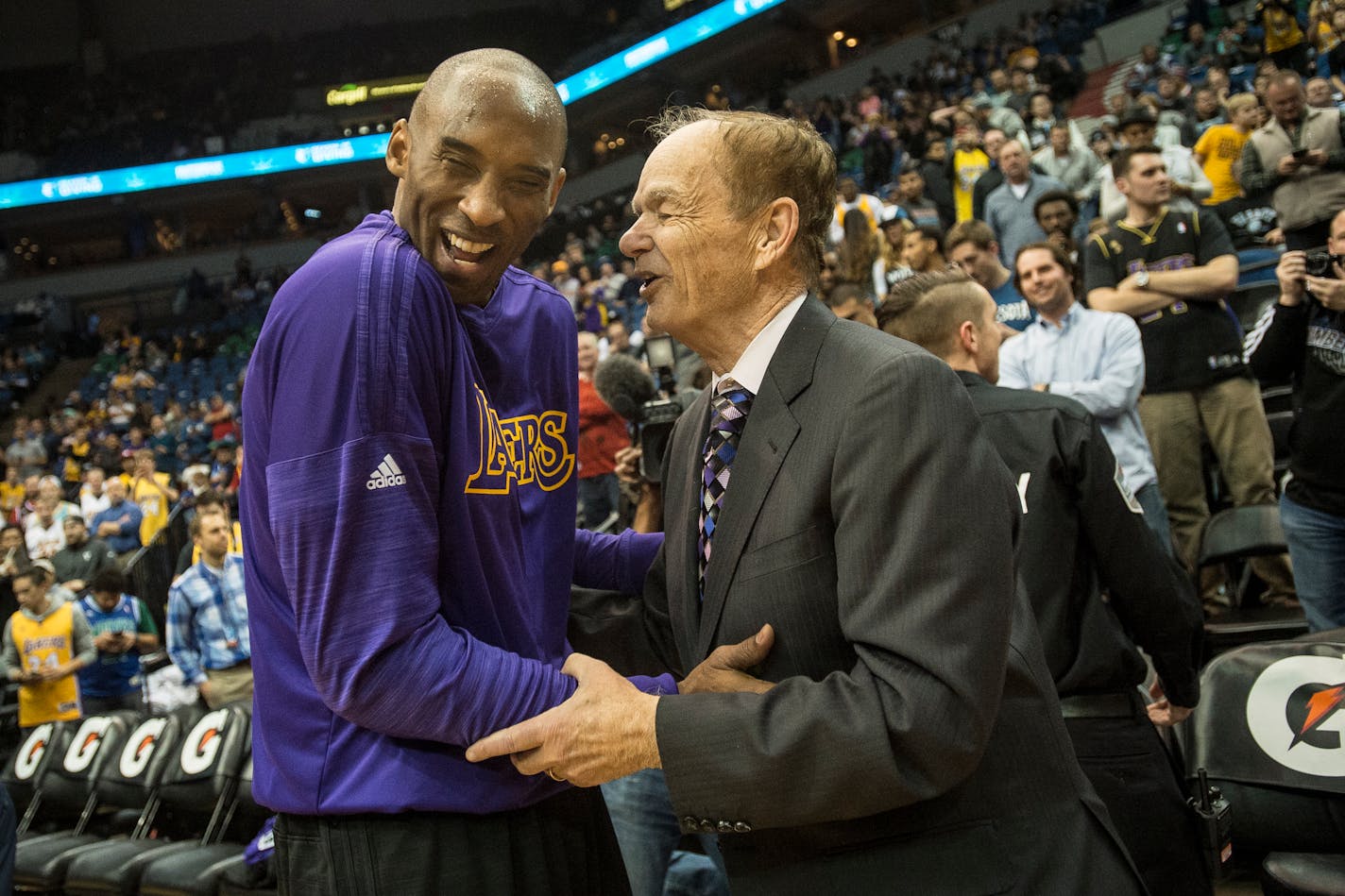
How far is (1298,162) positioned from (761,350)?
5203mm

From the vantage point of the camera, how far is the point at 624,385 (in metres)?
4.59

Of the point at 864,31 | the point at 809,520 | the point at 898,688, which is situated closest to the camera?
the point at 898,688

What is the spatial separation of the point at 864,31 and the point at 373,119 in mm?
12642

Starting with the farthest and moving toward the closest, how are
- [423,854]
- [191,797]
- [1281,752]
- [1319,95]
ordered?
[1319,95]
[191,797]
[1281,752]
[423,854]

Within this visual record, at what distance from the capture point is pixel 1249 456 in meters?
4.76

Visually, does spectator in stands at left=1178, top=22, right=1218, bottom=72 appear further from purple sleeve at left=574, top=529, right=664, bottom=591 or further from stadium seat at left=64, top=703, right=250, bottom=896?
purple sleeve at left=574, top=529, right=664, bottom=591

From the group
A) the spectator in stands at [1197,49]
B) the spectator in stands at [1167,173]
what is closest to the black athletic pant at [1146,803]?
the spectator in stands at [1167,173]

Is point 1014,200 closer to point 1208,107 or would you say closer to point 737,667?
point 1208,107

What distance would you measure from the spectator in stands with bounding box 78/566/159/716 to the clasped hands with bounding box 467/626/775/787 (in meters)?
7.42

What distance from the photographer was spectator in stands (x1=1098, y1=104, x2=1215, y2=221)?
594cm

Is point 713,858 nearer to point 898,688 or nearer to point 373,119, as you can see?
point 898,688

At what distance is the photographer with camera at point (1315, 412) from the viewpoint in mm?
3492

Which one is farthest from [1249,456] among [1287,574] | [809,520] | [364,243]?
[364,243]

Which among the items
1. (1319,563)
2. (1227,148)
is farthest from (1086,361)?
(1227,148)
